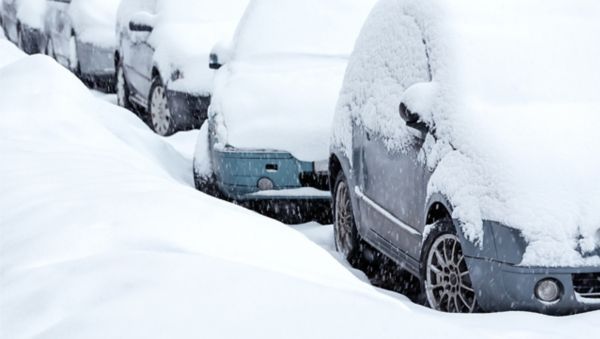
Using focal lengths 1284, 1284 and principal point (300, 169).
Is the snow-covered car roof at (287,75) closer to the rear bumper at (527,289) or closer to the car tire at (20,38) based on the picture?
the rear bumper at (527,289)

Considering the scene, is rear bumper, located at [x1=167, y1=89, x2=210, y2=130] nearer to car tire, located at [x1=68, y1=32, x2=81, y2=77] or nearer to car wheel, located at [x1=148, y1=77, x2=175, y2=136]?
car wheel, located at [x1=148, y1=77, x2=175, y2=136]

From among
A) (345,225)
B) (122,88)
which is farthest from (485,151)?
(122,88)

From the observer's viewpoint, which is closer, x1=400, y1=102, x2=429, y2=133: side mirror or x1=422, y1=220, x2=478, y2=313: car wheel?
x1=422, y1=220, x2=478, y2=313: car wheel

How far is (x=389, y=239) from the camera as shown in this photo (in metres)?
6.97

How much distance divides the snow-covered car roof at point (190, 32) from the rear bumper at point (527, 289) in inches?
243

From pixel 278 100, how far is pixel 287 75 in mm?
388

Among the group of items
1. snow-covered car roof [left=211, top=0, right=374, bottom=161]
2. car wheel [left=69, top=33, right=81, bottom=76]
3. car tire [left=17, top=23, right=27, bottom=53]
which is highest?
snow-covered car roof [left=211, top=0, right=374, bottom=161]

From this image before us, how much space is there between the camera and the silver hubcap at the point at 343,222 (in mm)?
7863

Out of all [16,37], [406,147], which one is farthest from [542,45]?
[16,37]

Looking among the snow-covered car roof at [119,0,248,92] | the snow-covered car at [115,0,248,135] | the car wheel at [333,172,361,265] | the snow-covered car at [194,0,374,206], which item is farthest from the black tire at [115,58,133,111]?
the car wheel at [333,172,361,265]

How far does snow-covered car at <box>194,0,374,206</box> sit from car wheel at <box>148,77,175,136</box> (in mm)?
2006

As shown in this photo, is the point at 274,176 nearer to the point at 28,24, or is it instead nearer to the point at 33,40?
the point at 33,40

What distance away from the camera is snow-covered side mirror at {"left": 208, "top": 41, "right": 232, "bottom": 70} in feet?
32.8

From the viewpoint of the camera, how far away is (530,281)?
5.52 m
